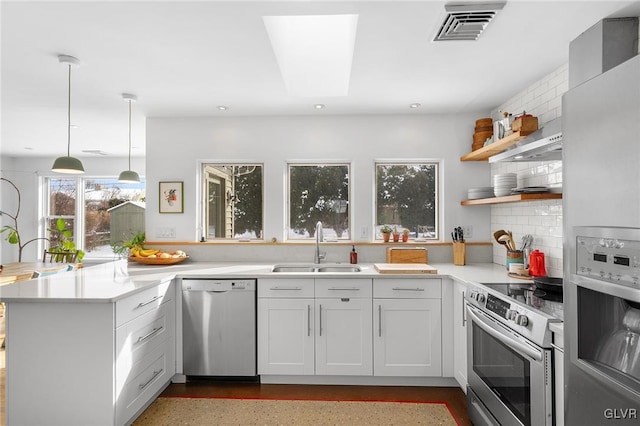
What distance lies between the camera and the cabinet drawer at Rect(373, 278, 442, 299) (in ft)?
9.20

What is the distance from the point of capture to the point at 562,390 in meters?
1.50

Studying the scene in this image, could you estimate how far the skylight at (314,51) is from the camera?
2.14 meters

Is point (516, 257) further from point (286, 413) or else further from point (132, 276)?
point (132, 276)

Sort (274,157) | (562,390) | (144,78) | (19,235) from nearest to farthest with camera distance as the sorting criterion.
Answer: (562,390), (144,78), (274,157), (19,235)

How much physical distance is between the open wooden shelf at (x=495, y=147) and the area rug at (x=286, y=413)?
2.00m

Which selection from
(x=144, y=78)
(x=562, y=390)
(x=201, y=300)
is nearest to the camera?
(x=562, y=390)

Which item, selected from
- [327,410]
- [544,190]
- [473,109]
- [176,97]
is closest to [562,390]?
[544,190]

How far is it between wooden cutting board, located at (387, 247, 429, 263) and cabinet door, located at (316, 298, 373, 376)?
70cm

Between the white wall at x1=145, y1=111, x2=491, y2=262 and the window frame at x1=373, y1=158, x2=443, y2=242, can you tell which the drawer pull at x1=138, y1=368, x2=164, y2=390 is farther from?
the window frame at x1=373, y1=158, x2=443, y2=242

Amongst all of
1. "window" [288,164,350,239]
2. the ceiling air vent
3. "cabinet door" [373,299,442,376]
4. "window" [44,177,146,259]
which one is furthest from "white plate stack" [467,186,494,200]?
"window" [44,177,146,259]

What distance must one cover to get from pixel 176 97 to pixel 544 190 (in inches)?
117

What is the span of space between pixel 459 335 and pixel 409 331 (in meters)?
0.37

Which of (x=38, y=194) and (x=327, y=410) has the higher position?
(x=38, y=194)

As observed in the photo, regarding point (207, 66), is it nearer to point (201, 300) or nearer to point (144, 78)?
point (144, 78)
